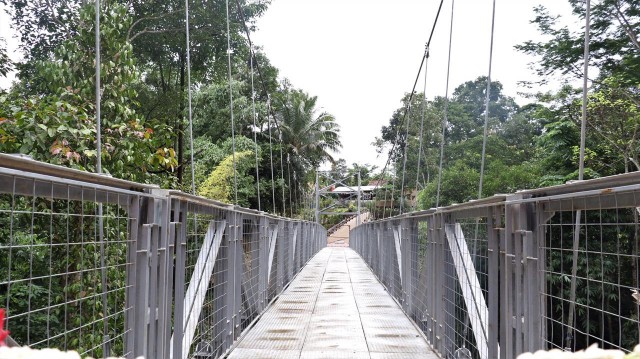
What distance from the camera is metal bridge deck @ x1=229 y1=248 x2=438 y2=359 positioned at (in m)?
3.52

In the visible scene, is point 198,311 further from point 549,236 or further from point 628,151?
point 628,151

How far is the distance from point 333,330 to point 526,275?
8.96 ft

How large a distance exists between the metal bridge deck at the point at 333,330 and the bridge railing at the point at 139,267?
0.75 ft

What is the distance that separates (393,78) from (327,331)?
11846 mm

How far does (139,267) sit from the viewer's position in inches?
70.9

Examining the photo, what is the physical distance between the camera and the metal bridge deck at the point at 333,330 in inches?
139

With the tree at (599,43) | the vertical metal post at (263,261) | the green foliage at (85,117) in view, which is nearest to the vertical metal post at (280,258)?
the vertical metal post at (263,261)

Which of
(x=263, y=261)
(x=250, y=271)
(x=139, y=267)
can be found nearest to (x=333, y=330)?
(x=250, y=271)

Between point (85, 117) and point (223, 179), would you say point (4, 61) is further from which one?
point (223, 179)

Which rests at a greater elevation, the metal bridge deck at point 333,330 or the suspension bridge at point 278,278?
the suspension bridge at point 278,278

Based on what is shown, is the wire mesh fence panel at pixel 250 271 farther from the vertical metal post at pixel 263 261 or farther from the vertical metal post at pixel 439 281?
the vertical metal post at pixel 439 281

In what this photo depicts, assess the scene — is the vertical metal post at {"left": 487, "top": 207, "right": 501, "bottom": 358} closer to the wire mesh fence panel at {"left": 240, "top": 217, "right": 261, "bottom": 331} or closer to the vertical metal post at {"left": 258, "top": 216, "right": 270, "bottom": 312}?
the wire mesh fence panel at {"left": 240, "top": 217, "right": 261, "bottom": 331}

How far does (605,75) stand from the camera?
11703mm

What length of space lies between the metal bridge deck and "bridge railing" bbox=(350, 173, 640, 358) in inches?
12.2
